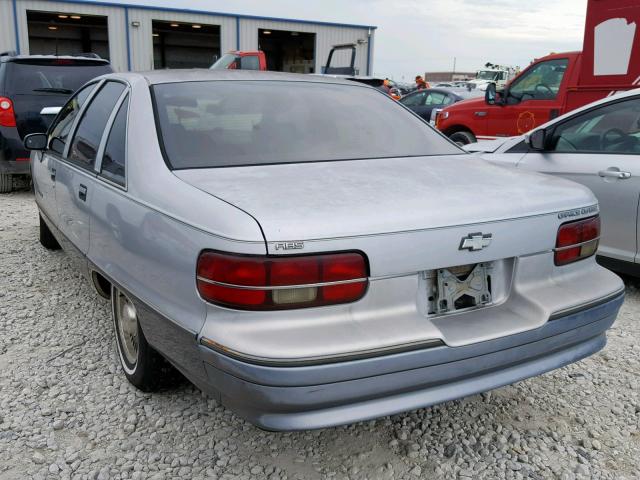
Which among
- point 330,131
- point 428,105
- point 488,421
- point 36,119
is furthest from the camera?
point 428,105

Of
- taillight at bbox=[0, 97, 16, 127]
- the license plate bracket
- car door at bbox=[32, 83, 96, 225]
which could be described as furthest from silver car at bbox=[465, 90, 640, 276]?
taillight at bbox=[0, 97, 16, 127]

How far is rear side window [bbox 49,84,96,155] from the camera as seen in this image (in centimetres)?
375

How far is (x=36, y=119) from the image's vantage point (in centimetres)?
718

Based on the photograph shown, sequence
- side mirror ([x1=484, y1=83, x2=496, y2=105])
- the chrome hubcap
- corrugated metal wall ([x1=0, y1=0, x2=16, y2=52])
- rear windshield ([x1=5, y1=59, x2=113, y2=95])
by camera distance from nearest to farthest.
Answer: the chrome hubcap < rear windshield ([x1=5, y1=59, x2=113, y2=95]) < side mirror ([x1=484, y1=83, x2=496, y2=105]) < corrugated metal wall ([x1=0, y1=0, x2=16, y2=52])

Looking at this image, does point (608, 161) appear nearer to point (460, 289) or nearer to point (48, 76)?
point (460, 289)

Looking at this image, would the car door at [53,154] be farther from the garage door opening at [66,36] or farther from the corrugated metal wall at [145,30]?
the garage door opening at [66,36]

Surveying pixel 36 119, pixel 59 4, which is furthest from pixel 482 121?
pixel 59 4

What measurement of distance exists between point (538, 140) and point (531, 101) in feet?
12.6

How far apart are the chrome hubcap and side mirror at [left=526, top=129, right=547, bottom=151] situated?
121 inches

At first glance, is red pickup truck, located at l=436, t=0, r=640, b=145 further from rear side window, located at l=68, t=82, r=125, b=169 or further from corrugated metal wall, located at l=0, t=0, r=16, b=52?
corrugated metal wall, located at l=0, t=0, r=16, b=52

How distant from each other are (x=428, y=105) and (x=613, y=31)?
7.73 metres

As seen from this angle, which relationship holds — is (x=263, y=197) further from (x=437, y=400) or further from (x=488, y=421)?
(x=488, y=421)

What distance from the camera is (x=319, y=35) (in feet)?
93.1

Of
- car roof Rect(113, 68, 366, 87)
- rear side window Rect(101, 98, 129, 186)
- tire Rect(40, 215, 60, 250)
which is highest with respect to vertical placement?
car roof Rect(113, 68, 366, 87)
